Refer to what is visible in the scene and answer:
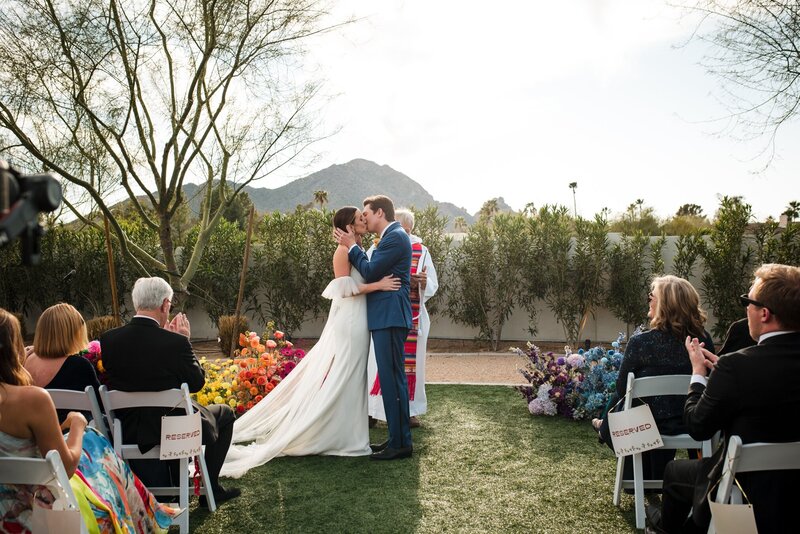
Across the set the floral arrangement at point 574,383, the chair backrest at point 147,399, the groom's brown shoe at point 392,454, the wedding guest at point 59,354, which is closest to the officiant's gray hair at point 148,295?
the wedding guest at point 59,354

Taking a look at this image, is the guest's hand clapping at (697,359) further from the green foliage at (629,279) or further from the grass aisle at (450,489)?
the green foliage at (629,279)

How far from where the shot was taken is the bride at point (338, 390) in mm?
5758

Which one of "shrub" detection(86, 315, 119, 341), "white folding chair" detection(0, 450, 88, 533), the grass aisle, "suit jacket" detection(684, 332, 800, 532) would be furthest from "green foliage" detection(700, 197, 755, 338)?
"white folding chair" detection(0, 450, 88, 533)

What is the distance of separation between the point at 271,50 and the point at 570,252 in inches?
286

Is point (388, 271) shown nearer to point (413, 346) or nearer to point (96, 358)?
point (413, 346)

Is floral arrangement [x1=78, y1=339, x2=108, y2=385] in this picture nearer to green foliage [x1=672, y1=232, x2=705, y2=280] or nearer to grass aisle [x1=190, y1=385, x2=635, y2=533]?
grass aisle [x1=190, y1=385, x2=635, y2=533]

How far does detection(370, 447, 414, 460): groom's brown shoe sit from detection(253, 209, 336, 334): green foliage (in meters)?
8.99

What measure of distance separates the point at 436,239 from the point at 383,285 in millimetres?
8618

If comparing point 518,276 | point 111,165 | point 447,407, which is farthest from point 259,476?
point 111,165

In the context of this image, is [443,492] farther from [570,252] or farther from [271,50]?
[271,50]

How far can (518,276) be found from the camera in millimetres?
14016

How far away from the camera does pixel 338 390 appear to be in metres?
5.80

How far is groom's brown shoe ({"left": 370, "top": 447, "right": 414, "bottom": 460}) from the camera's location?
5598 millimetres

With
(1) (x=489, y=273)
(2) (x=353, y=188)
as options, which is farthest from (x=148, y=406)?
(2) (x=353, y=188)
